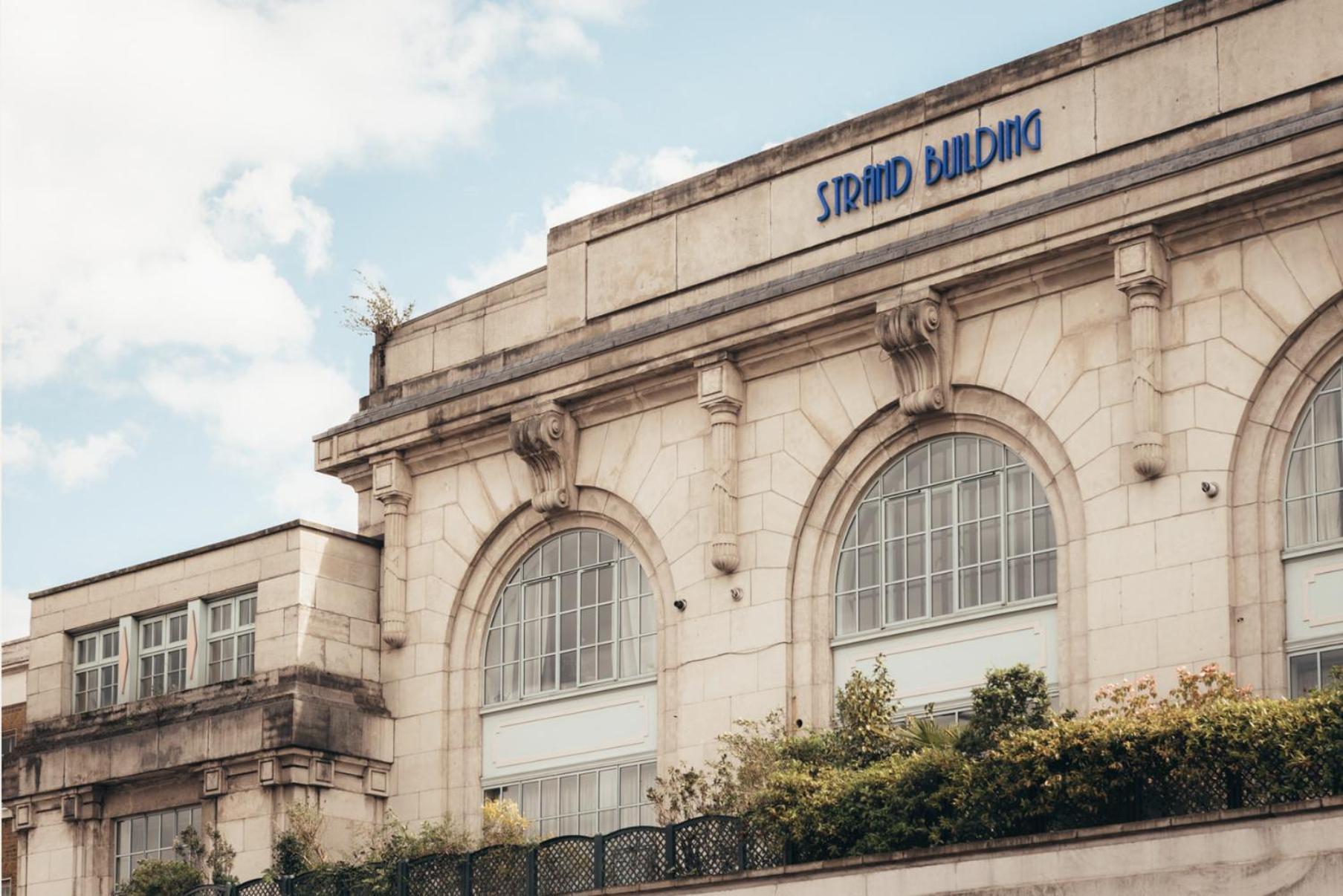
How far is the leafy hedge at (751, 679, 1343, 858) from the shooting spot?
26688 millimetres

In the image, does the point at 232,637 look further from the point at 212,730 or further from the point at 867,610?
the point at 867,610

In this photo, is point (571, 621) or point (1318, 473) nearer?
point (1318, 473)

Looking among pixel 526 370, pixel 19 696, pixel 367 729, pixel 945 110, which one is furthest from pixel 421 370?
pixel 19 696

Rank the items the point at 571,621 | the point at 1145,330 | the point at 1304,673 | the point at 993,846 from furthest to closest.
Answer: the point at 571,621 → the point at 1145,330 → the point at 1304,673 → the point at 993,846

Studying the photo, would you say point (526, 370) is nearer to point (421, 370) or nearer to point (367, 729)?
point (421, 370)

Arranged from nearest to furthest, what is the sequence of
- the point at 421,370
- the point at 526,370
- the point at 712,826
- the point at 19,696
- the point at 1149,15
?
the point at 712,826 → the point at 1149,15 → the point at 526,370 → the point at 421,370 → the point at 19,696

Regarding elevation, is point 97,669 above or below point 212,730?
above

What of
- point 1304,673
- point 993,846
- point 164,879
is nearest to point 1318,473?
point 1304,673

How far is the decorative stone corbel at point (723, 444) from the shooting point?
36969 millimetres

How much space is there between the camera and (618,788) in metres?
38.1

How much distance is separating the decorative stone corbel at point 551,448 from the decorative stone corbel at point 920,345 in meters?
6.49

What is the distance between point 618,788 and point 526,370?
22.8ft

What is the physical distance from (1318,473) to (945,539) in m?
5.68

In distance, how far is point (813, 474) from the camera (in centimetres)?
3656
